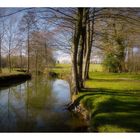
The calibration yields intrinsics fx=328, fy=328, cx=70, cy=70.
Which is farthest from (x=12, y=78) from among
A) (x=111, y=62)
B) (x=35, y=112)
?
(x=111, y=62)

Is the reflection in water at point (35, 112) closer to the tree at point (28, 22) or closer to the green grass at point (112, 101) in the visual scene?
the green grass at point (112, 101)

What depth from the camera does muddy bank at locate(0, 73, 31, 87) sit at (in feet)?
28.7

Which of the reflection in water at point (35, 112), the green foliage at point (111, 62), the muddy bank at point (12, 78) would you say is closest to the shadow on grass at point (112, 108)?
the reflection in water at point (35, 112)

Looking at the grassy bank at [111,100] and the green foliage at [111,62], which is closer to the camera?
the grassy bank at [111,100]

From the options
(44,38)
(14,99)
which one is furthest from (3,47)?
(14,99)

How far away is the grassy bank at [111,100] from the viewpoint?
4.77 m

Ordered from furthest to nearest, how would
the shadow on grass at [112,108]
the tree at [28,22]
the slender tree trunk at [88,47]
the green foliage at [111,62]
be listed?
the slender tree trunk at [88,47] → the green foliage at [111,62] → the tree at [28,22] → the shadow on grass at [112,108]

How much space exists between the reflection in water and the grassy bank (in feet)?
1.24

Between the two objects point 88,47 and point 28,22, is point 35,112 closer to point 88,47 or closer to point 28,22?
point 28,22

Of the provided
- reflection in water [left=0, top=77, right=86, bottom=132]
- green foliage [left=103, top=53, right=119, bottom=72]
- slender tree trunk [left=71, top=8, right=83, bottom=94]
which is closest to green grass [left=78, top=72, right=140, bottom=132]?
green foliage [left=103, top=53, right=119, bottom=72]

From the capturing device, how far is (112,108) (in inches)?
216

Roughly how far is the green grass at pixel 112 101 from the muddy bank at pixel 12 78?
2074 millimetres

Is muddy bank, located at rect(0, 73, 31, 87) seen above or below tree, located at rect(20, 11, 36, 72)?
below

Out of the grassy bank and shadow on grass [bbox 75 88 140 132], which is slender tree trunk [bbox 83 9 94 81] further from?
shadow on grass [bbox 75 88 140 132]
